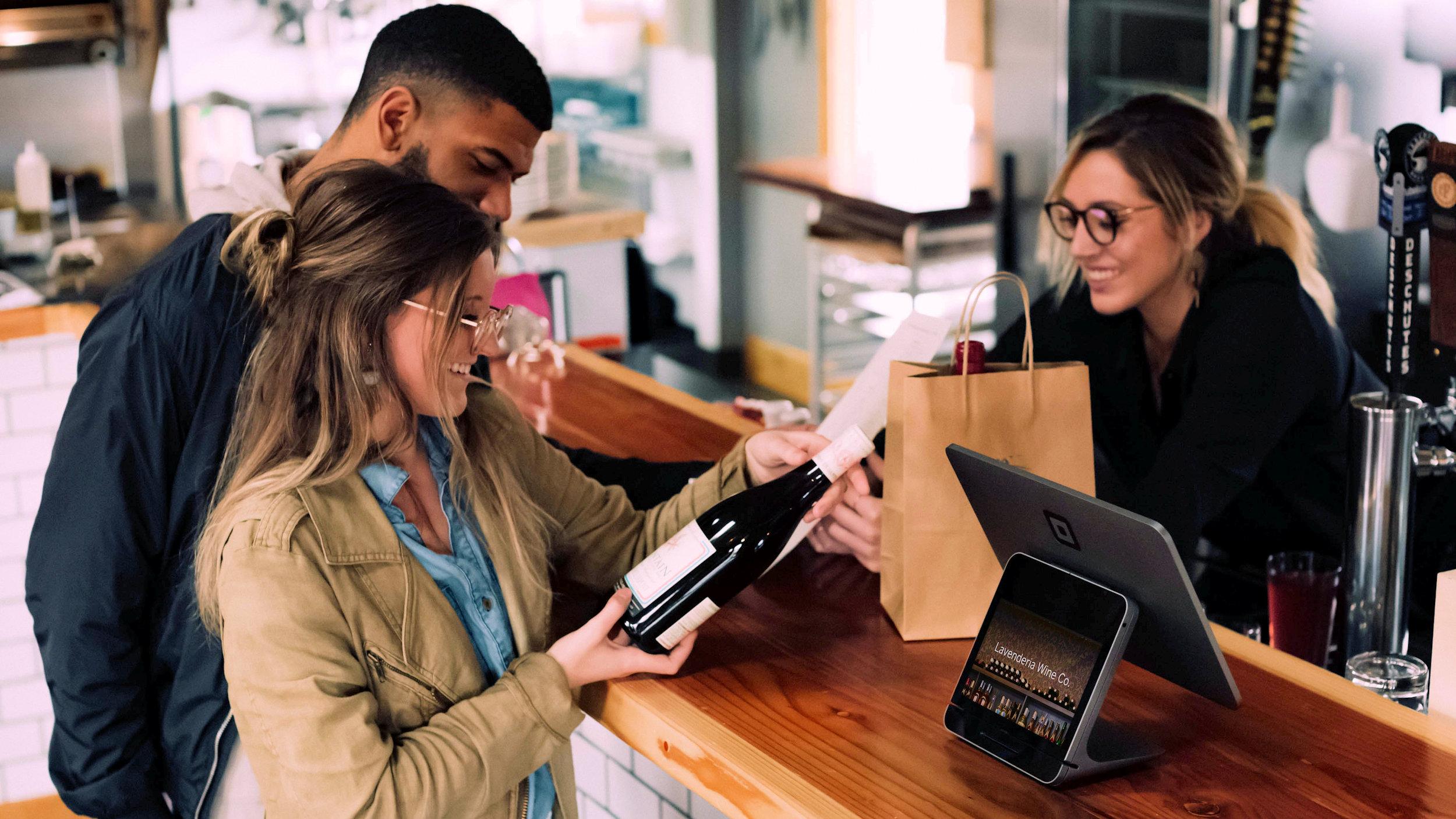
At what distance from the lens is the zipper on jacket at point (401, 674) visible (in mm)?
1330

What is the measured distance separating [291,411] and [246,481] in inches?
3.2

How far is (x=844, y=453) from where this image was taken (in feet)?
4.62

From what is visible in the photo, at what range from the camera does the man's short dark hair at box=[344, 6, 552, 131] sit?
194cm

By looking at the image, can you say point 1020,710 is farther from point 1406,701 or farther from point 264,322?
point 264,322

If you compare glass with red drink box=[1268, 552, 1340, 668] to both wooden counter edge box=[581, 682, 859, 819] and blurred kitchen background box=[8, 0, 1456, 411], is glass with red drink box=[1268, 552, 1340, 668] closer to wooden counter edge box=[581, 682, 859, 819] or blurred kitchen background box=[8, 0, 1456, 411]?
wooden counter edge box=[581, 682, 859, 819]

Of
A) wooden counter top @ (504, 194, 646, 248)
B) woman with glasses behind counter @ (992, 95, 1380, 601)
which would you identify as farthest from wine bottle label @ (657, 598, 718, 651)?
wooden counter top @ (504, 194, 646, 248)

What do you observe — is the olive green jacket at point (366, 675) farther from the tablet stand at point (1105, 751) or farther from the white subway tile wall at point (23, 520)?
the white subway tile wall at point (23, 520)

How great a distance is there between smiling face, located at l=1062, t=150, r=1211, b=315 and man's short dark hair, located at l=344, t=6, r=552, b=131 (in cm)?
103

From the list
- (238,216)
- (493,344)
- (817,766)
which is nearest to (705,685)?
(817,766)

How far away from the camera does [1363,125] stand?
3580 mm

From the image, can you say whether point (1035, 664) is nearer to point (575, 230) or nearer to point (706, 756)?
point (706, 756)

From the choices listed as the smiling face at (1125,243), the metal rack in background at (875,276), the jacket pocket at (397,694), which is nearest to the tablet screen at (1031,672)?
the jacket pocket at (397,694)

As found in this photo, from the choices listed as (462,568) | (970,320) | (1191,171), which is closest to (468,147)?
(462,568)

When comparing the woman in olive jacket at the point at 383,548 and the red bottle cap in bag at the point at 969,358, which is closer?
the woman in olive jacket at the point at 383,548
